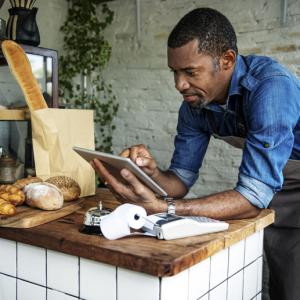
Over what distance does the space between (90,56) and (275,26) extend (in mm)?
1455

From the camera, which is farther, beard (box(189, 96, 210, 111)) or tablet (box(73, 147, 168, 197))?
beard (box(189, 96, 210, 111))

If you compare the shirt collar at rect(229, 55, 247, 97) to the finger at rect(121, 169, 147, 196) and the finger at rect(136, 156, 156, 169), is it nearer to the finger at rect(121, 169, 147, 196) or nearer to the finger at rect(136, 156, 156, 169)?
the finger at rect(136, 156, 156, 169)

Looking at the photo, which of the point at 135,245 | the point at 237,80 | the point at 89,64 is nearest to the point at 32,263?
the point at 135,245

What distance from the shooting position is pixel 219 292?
101 centimetres

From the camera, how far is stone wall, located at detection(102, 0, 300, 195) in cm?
268

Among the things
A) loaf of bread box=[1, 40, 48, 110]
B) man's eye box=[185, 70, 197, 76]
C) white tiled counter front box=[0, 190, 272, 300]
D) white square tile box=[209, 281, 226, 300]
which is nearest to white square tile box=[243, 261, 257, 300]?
white tiled counter front box=[0, 190, 272, 300]

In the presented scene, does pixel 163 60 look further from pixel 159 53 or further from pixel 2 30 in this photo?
pixel 2 30

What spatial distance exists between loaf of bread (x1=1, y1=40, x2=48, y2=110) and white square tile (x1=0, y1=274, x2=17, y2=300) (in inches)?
21.8

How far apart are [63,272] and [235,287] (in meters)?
0.44

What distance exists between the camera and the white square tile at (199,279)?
89 cm

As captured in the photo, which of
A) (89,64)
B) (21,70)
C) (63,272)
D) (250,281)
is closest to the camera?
(63,272)

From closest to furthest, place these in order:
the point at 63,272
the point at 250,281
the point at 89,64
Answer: the point at 63,272
the point at 250,281
the point at 89,64

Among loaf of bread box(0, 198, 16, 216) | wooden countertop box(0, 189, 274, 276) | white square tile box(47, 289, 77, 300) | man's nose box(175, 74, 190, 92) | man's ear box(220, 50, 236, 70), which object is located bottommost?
white square tile box(47, 289, 77, 300)

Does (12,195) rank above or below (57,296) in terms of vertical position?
above
